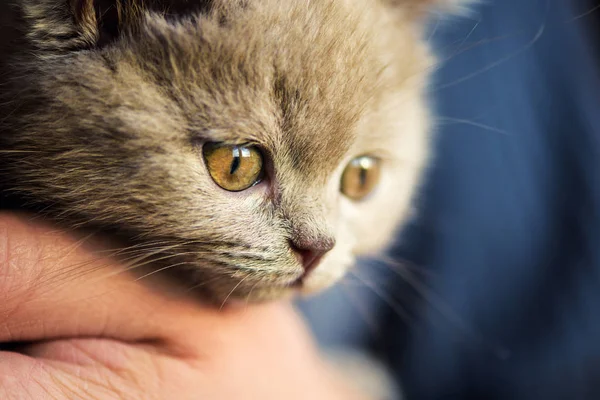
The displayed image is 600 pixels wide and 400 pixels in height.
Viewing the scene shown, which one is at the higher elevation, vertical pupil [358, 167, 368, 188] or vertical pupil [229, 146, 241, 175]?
vertical pupil [358, 167, 368, 188]

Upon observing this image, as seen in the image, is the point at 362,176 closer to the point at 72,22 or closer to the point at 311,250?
the point at 311,250

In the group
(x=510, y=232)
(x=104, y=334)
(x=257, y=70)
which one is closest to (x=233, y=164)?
(x=257, y=70)

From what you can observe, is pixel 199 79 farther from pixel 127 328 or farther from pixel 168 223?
pixel 127 328

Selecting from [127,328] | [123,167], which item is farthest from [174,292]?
[123,167]

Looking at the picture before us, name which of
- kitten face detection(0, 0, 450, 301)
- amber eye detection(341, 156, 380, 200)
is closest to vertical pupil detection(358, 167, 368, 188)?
amber eye detection(341, 156, 380, 200)

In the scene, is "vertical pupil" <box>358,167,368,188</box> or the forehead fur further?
"vertical pupil" <box>358,167,368,188</box>

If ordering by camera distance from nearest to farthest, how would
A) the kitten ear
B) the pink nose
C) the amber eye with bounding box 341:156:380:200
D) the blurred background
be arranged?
the kitten ear, the pink nose, the amber eye with bounding box 341:156:380:200, the blurred background

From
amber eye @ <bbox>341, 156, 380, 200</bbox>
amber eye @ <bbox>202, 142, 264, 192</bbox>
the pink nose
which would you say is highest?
amber eye @ <bbox>341, 156, 380, 200</bbox>

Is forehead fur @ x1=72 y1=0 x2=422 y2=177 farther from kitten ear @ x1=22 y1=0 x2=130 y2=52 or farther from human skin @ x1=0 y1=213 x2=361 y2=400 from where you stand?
human skin @ x1=0 y1=213 x2=361 y2=400
